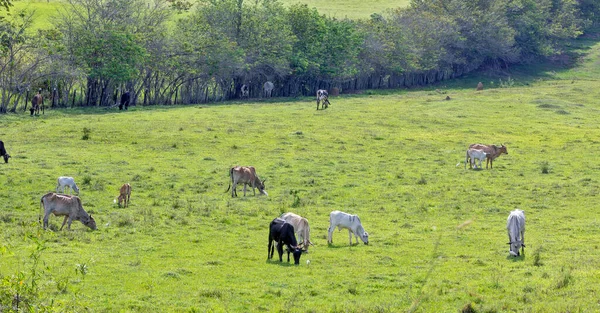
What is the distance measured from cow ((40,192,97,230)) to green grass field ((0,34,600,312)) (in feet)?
1.46

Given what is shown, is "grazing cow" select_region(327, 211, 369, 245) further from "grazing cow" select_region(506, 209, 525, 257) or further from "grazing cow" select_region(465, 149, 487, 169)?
"grazing cow" select_region(465, 149, 487, 169)

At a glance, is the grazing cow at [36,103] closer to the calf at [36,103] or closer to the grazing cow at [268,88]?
the calf at [36,103]

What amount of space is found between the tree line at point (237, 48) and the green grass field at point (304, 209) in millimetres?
4865

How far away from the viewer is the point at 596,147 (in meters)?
47.0

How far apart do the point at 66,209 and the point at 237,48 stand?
45.9 meters

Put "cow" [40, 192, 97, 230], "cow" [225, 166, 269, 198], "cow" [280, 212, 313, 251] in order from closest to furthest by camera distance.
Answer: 1. "cow" [280, 212, 313, 251]
2. "cow" [40, 192, 97, 230]
3. "cow" [225, 166, 269, 198]

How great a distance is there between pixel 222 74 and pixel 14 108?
19.6m

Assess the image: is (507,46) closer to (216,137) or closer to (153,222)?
(216,137)

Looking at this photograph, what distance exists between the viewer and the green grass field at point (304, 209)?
57.9 ft

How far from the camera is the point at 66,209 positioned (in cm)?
2375

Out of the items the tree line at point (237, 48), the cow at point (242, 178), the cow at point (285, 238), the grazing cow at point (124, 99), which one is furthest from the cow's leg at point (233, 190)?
the grazing cow at point (124, 99)

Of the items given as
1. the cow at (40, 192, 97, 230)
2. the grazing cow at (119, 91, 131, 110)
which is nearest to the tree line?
the grazing cow at (119, 91, 131, 110)

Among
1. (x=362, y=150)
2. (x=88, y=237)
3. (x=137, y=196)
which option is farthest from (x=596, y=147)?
(x=88, y=237)

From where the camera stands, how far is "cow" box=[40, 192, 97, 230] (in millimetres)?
23547
